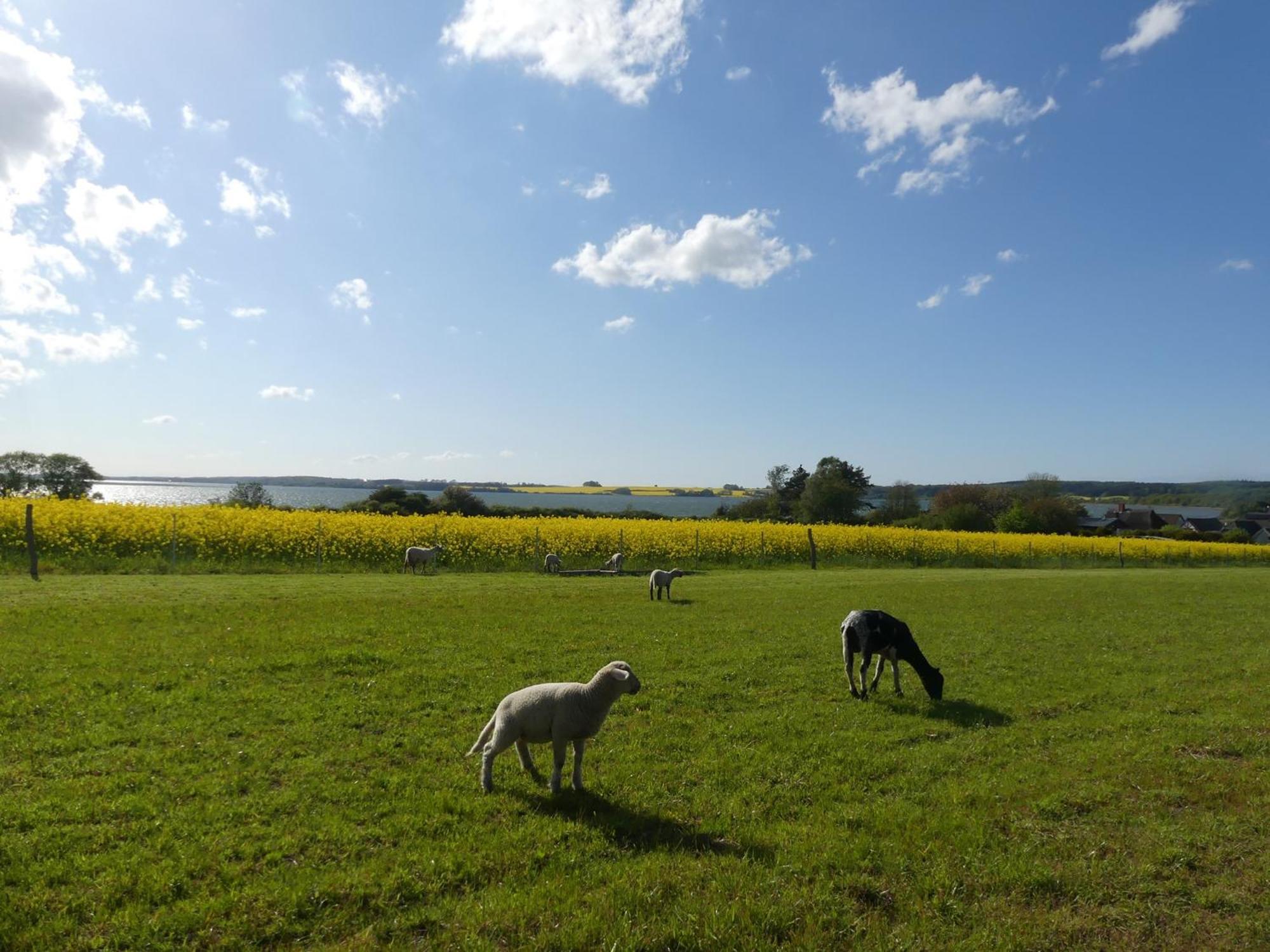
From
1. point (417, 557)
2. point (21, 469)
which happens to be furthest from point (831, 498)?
point (21, 469)

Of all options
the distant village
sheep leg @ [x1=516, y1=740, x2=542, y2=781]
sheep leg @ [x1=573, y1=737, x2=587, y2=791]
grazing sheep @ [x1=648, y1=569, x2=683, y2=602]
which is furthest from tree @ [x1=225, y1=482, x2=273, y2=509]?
the distant village

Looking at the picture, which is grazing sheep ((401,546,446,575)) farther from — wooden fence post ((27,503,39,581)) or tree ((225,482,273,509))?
tree ((225,482,273,509))

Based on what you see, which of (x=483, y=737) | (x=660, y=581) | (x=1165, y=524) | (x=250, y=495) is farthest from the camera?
(x=1165, y=524)

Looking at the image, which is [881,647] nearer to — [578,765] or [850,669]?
[850,669]

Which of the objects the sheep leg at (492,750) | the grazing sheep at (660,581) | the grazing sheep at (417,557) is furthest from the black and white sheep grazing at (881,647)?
the grazing sheep at (417,557)

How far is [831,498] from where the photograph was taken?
8538cm

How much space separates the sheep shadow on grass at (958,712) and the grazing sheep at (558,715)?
504cm

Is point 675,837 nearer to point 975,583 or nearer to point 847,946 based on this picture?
point 847,946

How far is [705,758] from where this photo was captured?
7.09 metres

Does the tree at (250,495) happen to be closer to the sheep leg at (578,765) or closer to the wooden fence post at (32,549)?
the wooden fence post at (32,549)

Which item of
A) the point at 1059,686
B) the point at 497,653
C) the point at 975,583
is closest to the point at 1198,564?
the point at 975,583

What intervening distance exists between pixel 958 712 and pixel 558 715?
238 inches

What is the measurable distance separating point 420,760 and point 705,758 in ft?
9.56

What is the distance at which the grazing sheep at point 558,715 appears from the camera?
5.96 metres
